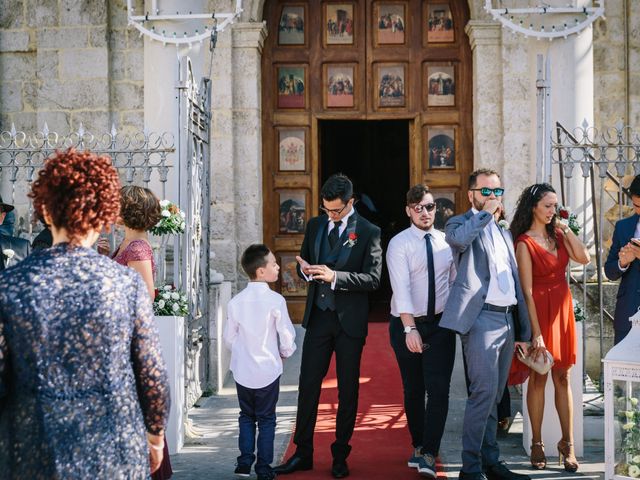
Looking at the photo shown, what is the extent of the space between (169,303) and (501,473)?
2.75 meters

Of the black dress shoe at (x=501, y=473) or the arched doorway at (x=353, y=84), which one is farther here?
the arched doorway at (x=353, y=84)

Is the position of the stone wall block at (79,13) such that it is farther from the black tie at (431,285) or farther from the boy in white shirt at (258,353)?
the black tie at (431,285)

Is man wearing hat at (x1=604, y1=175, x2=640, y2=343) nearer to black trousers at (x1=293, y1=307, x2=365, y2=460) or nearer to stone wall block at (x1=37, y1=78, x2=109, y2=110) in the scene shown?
black trousers at (x1=293, y1=307, x2=365, y2=460)

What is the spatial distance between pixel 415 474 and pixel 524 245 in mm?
1657

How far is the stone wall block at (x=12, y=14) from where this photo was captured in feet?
37.6

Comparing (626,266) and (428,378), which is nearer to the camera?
(428,378)

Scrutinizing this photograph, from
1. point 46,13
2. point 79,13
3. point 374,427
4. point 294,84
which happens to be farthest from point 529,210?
point 46,13

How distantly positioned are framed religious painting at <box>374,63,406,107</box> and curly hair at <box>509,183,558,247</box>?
5.46 meters

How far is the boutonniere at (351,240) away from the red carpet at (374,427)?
150cm

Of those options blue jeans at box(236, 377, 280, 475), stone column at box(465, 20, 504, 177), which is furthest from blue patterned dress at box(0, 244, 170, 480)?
stone column at box(465, 20, 504, 177)

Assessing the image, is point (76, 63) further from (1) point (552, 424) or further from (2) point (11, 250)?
(1) point (552, 424)

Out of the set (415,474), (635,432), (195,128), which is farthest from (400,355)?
(195,128)

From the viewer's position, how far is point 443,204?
1120 cm

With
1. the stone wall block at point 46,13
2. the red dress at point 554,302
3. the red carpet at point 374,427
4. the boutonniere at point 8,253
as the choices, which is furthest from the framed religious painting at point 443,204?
the boutonniere at point 8,253
